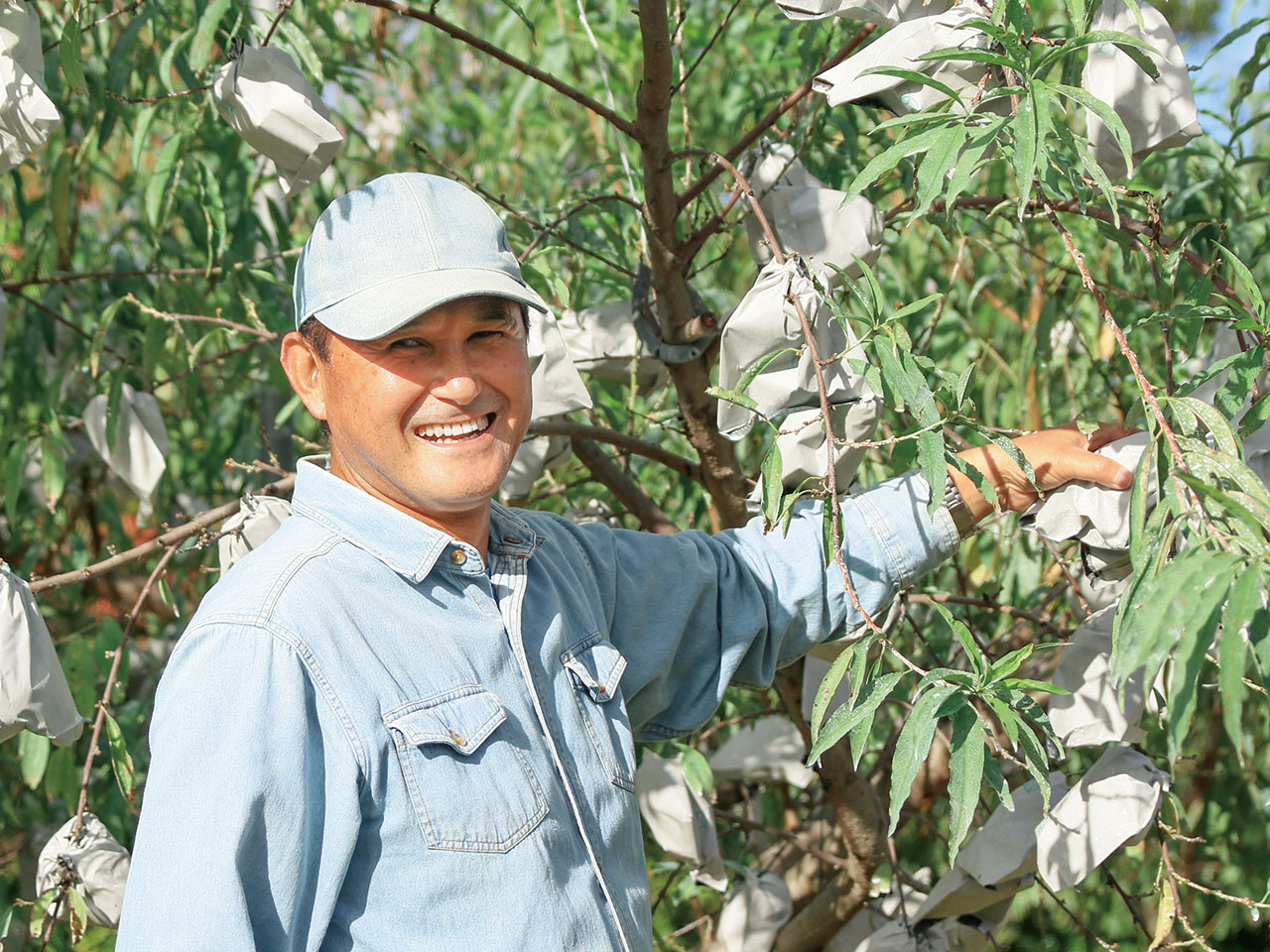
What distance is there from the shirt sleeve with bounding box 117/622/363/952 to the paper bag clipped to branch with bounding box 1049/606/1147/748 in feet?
2.08

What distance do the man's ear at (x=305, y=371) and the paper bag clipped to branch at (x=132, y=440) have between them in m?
0.55

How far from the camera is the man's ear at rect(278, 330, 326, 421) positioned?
1.07 m

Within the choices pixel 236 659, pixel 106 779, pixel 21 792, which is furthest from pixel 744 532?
pixel 21 792

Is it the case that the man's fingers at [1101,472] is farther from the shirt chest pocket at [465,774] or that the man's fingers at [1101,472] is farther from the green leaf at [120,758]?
the green leaf at [120,758]

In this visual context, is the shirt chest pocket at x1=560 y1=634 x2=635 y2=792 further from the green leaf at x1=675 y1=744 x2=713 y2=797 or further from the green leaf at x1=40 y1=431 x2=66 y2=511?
the green leaf at x1=40 y1=431 x2=66 y2=511

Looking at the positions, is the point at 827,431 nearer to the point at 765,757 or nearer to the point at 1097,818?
the point at 1097,818

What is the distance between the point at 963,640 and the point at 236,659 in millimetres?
456

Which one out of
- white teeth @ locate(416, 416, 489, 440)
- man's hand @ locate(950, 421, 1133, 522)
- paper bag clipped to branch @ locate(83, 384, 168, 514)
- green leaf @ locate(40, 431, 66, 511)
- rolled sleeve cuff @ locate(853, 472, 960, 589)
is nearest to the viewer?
white teeth @ locate(416, 416, 489, 440)

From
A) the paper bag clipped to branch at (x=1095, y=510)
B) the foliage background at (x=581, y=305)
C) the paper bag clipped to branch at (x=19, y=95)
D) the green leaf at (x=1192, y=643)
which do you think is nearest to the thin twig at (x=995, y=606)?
the foliage background at (x=581, y=305)

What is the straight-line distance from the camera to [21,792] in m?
2.31

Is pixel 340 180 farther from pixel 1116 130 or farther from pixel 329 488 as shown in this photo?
pixel 1116 130

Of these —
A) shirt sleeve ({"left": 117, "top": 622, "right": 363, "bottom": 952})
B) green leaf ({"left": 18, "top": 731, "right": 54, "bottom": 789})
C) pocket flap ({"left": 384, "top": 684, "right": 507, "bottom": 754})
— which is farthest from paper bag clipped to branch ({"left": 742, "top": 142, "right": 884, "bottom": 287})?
green leaf ({"left": 18, "top": 731, "right": 54, "bottom": 789})

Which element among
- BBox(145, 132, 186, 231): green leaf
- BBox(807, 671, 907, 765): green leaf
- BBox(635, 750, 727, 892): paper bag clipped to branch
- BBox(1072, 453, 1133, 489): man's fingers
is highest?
BBox(145, 132, 186, 231): green leaf

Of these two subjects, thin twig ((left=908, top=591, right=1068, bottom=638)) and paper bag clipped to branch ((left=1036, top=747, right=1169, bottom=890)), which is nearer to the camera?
paper bag clipped to branch ((left=1036, top=747, right=1169, bottom=890))
